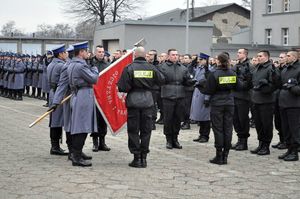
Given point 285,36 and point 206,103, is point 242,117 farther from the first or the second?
point 285,36

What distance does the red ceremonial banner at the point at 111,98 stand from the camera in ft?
30.9

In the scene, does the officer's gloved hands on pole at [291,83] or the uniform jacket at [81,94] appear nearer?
the uniform jacket at [81,94]

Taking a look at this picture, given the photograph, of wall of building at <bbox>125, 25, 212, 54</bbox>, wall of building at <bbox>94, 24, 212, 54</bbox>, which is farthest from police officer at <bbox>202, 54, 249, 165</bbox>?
wall of building at <bbox>125, 25, 212, 54</bbox>

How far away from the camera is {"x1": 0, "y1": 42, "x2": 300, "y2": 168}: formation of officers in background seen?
27.6 ft

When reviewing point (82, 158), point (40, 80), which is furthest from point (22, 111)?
point (82, 158)

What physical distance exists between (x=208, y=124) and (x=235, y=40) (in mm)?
40982

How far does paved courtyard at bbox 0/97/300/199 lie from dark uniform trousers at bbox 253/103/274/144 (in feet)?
1.43

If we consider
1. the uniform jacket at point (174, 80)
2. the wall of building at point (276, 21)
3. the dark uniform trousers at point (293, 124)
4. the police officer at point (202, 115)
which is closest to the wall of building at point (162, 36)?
the wall of building at point (276, 21)

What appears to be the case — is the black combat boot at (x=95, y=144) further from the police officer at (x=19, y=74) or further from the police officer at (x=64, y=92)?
the police officer at (x=19, y=74)

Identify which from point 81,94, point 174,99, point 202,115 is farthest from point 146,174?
point 202,115

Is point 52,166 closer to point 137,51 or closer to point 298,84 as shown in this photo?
point 137,51

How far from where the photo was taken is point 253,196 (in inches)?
271

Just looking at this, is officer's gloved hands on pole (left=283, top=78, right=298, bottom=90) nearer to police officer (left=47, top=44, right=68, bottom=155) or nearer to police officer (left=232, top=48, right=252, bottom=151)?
police officer (left=232, top=48, right=252, bottom=151)

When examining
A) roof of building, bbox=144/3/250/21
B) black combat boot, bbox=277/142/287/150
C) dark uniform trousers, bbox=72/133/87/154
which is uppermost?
roof of building, bbox=144/3/250/21
